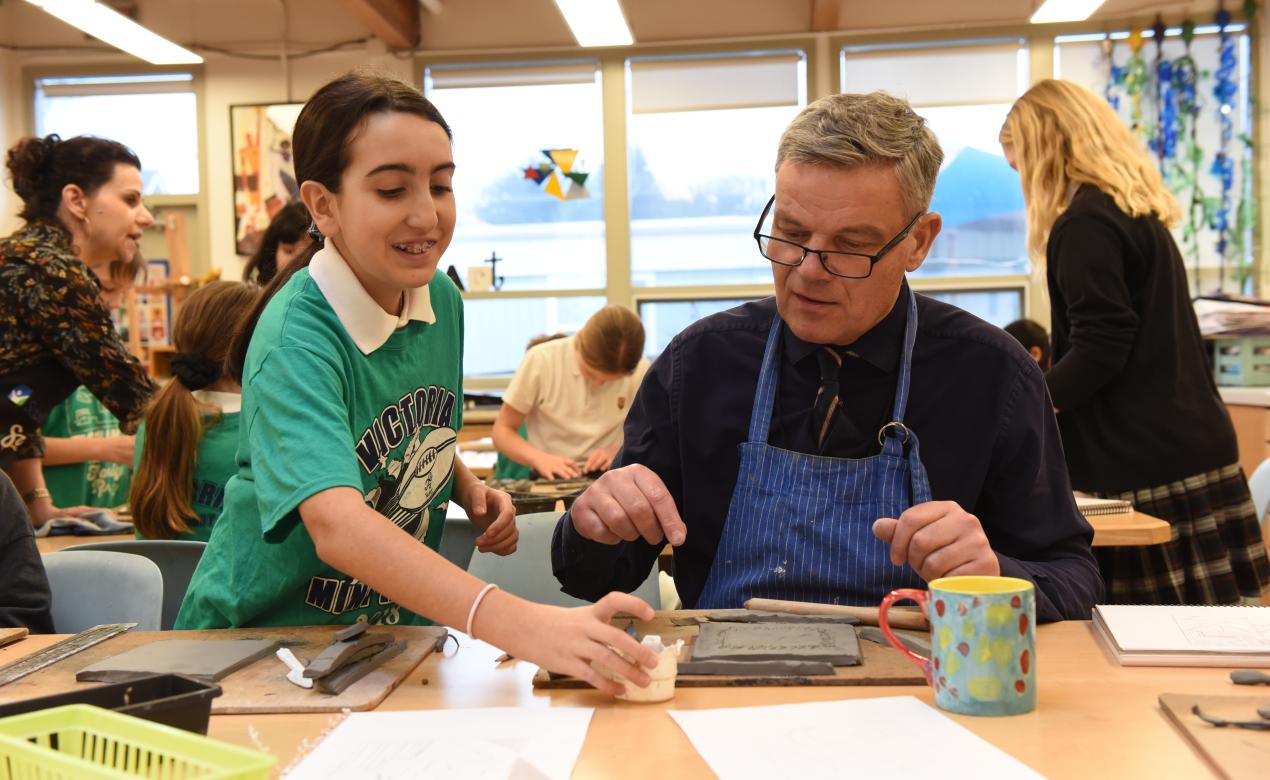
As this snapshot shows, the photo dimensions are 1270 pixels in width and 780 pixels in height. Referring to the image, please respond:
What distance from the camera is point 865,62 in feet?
26.5

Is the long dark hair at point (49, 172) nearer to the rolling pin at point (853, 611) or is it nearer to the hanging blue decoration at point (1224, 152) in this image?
the rolling pin at point (853, 611)

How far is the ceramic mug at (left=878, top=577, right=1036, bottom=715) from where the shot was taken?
3.78 feet

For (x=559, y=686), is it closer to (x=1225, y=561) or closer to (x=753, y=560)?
(x=753, y=560)

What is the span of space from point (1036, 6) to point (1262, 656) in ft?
24.2

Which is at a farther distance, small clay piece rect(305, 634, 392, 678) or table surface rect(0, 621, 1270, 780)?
small clay piece rect(305, 634, 392, 678)

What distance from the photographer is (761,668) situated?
1.30m

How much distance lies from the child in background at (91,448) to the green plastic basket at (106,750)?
2.74 m

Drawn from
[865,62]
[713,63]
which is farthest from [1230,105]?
[713,63]

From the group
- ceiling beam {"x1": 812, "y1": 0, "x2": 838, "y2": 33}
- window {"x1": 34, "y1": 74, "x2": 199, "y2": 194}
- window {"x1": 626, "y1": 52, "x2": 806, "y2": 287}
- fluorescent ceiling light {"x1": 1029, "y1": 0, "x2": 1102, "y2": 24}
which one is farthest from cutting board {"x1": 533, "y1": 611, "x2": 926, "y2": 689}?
window {"x1": 34, "y1": 74, "x2": 199, "y2": 194}

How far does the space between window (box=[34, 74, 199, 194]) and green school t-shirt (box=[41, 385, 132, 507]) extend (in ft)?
14.6

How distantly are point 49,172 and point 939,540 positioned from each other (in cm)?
313

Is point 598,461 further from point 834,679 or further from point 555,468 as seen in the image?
point 834,679

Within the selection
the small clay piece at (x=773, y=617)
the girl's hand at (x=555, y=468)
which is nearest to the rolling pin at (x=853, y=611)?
the small clay piece at (x=773, y=617)

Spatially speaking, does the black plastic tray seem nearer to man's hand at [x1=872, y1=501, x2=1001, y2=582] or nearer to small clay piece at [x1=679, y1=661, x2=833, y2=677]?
small clay piece at [x1=679, y1=661, x2=833, y2=677]
